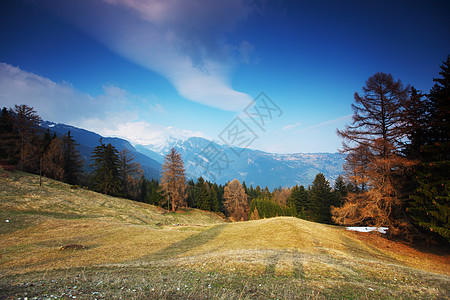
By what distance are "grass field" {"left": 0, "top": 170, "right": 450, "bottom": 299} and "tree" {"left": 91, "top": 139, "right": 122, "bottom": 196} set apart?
16.9 meters

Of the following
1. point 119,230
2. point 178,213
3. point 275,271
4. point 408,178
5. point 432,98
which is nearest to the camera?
point 275,271

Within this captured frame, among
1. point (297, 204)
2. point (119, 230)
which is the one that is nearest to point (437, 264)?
point (119, 230)

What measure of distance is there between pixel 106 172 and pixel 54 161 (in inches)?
444

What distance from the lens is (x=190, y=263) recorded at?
10.2 meters

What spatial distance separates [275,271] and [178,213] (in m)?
40.9

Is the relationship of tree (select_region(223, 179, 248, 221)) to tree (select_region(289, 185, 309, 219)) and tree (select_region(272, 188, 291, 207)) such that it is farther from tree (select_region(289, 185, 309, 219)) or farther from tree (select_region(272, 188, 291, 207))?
tree (select_region(272, 188, 291, 207))

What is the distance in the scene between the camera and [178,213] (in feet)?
150

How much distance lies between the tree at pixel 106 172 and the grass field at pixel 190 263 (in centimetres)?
1695

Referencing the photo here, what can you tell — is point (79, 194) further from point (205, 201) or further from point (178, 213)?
point (205, 201)

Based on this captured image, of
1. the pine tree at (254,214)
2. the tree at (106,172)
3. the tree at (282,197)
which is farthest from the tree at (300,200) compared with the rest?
the tree at (106,172)

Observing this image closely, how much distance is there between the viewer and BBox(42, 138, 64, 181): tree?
39884 millimetres

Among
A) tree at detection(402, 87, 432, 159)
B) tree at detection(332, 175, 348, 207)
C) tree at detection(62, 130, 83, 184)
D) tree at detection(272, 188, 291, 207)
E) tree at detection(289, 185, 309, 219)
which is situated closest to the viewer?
tree at detection(402, 87, 432, 159)

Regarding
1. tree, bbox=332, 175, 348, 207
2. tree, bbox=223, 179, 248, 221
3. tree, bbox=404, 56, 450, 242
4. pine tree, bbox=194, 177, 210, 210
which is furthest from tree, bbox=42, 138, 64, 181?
tree, bbox=332, 175, 348, 207


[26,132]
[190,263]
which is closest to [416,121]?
[190,263]
